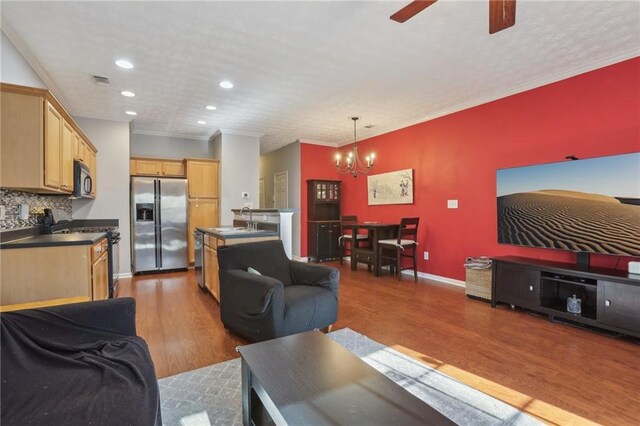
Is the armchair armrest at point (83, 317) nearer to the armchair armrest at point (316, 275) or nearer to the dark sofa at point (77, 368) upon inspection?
the dark sofa at point (77, 368)

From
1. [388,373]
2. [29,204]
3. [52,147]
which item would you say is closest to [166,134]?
[29,204]

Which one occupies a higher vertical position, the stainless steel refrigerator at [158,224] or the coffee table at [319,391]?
the stainless steel refrigerator at [158,224]

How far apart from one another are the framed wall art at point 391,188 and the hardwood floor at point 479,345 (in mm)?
1977

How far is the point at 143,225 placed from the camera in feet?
18.0

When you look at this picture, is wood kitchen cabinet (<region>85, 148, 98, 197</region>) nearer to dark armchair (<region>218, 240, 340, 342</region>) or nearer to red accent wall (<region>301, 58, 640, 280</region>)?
dark armchair (<region>218, 240, 340, 342</region>)

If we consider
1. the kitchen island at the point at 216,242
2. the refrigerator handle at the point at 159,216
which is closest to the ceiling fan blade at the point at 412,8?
the kitchen island at the point at 216,242

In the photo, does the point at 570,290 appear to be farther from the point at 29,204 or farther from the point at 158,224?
the point at 158,224

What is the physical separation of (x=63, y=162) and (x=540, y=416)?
170 inches

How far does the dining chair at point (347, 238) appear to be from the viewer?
19.3 feet

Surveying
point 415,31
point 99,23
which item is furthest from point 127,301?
point 415,31

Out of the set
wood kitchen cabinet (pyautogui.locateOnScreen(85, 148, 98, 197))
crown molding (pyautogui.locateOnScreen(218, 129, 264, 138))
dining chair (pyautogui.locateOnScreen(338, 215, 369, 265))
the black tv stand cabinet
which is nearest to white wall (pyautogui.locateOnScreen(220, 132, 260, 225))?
crown molding (pyautogui.locateOnScreen(218, 129, 264, 138))

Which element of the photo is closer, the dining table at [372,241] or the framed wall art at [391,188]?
the dining table at [372,241]

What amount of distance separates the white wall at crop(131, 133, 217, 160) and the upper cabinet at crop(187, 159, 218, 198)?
0.50 metres

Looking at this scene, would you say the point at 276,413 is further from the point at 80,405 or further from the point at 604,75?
the point at 604,75
